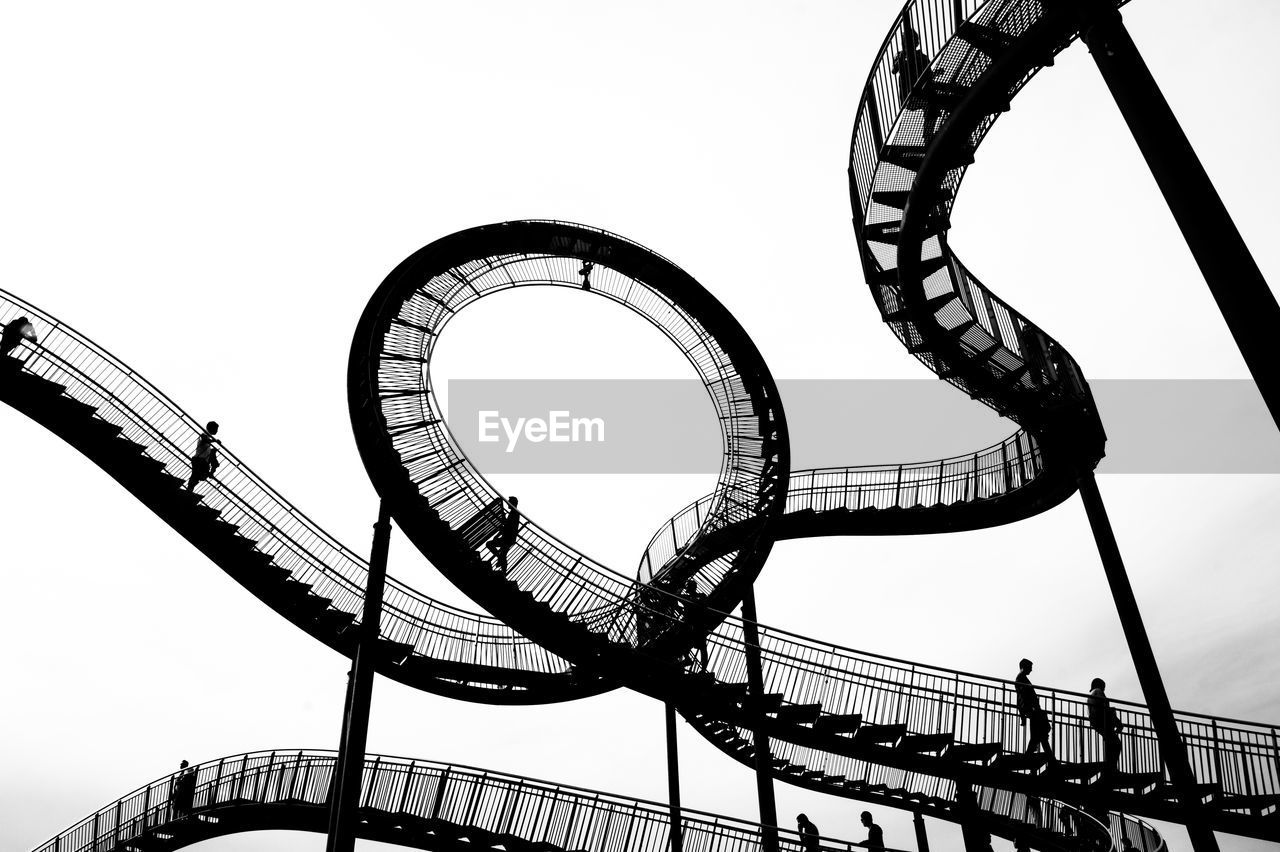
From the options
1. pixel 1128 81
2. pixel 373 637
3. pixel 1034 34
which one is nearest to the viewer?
pixel 1128 81

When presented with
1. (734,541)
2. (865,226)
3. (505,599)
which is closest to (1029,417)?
(865,226)

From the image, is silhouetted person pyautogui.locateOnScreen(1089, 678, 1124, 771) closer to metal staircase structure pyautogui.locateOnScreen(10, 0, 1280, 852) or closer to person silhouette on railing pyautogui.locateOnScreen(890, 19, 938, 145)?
metal staircase structure pyautogui.locateOnScreen(10, 0, 1280, 852)

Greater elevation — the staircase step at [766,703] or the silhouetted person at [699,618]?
the silhouetted person at [699,618]

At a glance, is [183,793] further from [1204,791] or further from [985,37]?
[985,37]

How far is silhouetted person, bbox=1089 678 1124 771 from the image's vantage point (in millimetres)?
10695

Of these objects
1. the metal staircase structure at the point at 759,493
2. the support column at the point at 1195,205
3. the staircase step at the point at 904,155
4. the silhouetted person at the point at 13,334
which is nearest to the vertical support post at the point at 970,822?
the metal staircase structure at the point at 759,493

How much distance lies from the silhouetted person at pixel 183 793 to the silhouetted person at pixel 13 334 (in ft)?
27.4

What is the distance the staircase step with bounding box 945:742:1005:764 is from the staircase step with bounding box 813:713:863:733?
46.6 inches

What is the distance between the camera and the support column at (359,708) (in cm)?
1030

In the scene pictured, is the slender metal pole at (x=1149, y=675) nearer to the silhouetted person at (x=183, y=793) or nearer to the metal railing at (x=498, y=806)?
the metal railing at (x=498, y=806)

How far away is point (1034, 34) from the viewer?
9414 mm

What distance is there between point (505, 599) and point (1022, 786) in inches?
281

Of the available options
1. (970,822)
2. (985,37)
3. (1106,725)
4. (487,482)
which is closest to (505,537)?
(487,482)

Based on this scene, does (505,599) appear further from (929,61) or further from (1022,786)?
(929,61)
